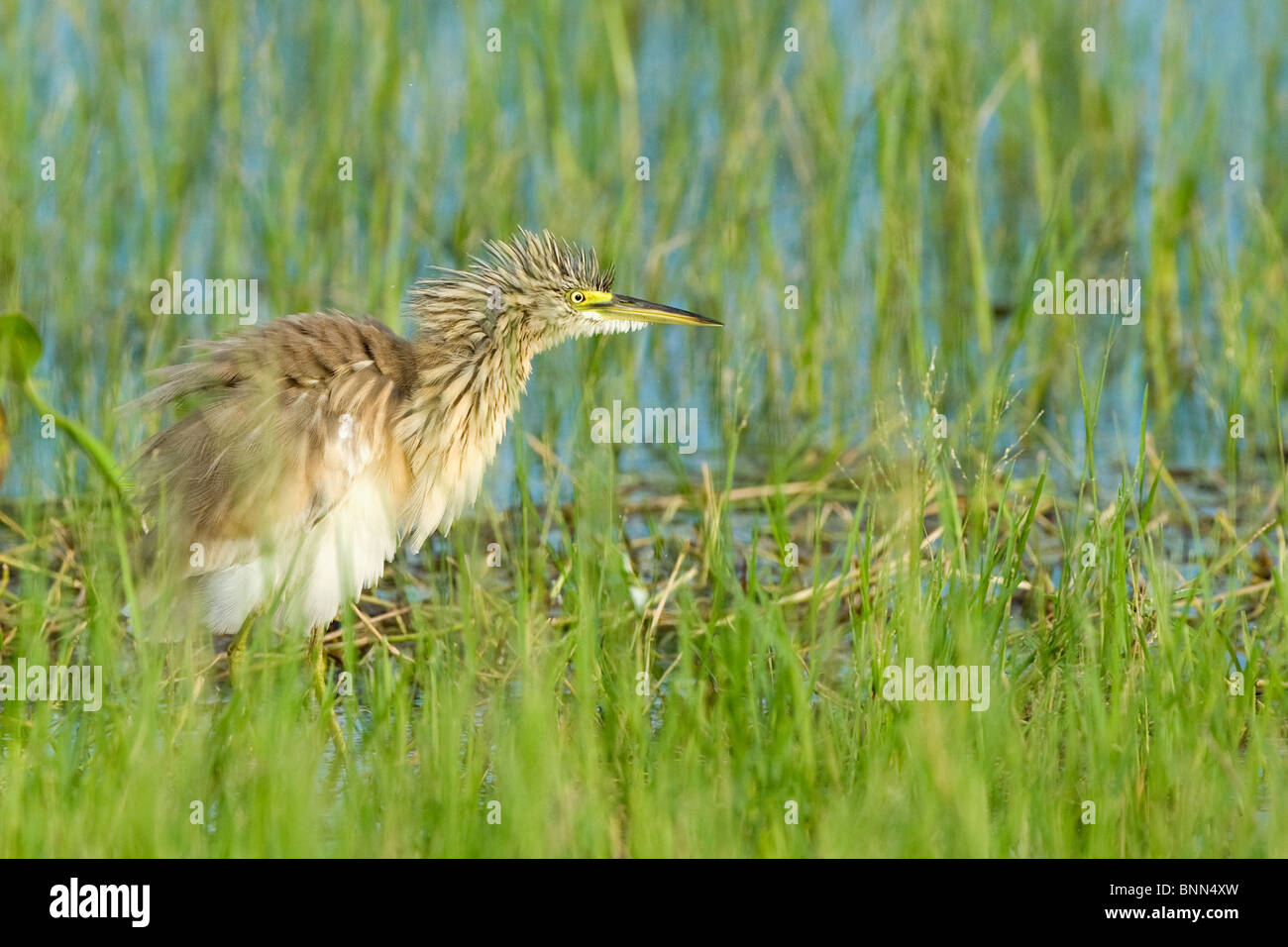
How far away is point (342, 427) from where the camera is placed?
18.2 feet

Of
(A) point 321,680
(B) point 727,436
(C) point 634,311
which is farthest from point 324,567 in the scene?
(B) point 727,436

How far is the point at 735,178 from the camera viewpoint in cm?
848

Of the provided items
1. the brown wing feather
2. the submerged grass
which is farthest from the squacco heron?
the submerged grass

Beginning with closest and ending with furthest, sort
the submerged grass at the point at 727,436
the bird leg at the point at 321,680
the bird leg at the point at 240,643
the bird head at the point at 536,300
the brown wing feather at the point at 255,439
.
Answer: the submerged grass at the point at 727,436, the bird leg at the point at 321,680, the brown wing feather at the point at 255,439, the bird leg at the point at 240,643, the bird head at the point at 536,300

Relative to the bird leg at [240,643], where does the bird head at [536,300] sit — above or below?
above

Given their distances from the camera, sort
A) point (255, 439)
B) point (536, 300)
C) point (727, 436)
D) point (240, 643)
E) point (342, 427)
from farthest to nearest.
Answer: point (727, 436) → point (536, 300) → point (240, 643) → point (342, 427) → point (255, 439)

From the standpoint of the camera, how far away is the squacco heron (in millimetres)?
5473

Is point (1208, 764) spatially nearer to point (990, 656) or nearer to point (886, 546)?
point (990, 656)

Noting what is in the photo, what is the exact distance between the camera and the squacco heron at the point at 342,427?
5.47 meters

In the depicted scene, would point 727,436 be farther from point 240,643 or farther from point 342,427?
point 240,643

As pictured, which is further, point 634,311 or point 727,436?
point 727,436

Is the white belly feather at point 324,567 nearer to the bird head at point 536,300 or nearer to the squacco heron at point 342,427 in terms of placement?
the squacco heron at point 342,427

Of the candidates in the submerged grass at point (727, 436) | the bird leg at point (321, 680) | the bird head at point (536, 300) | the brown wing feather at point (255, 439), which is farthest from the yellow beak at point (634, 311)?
the bird leg at point (321, 680)

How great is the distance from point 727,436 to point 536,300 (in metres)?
0.74
